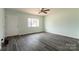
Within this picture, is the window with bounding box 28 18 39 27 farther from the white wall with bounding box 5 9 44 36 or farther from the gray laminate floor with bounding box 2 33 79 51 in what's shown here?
the gray laminate floor with bounding box 2 33 79 51

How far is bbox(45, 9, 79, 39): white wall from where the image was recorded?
3.62 metres

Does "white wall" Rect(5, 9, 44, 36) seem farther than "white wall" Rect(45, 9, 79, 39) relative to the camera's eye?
No

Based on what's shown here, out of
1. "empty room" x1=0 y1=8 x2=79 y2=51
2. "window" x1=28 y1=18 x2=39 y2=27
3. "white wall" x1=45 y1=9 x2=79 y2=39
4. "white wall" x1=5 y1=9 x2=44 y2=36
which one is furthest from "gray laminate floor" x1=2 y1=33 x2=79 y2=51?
"white wall" x1=45 y1=9 x2=79 y2=39

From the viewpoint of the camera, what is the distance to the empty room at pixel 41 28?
2447 millimetres

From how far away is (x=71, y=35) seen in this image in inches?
147

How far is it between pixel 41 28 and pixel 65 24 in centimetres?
159

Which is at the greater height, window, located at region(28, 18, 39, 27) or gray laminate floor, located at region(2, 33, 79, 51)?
window, located at region(28, 18, 39, 27)

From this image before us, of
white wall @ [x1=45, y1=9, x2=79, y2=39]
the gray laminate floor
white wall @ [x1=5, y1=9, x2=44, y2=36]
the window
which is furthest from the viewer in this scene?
white wall @ [x1=45, y1=9, x2=79, y2=39]

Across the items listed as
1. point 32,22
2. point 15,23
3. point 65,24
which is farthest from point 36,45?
point 65,24

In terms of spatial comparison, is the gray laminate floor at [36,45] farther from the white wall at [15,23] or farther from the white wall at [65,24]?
the white wall at [65,24]

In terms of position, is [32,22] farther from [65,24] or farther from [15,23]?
[65,24]
